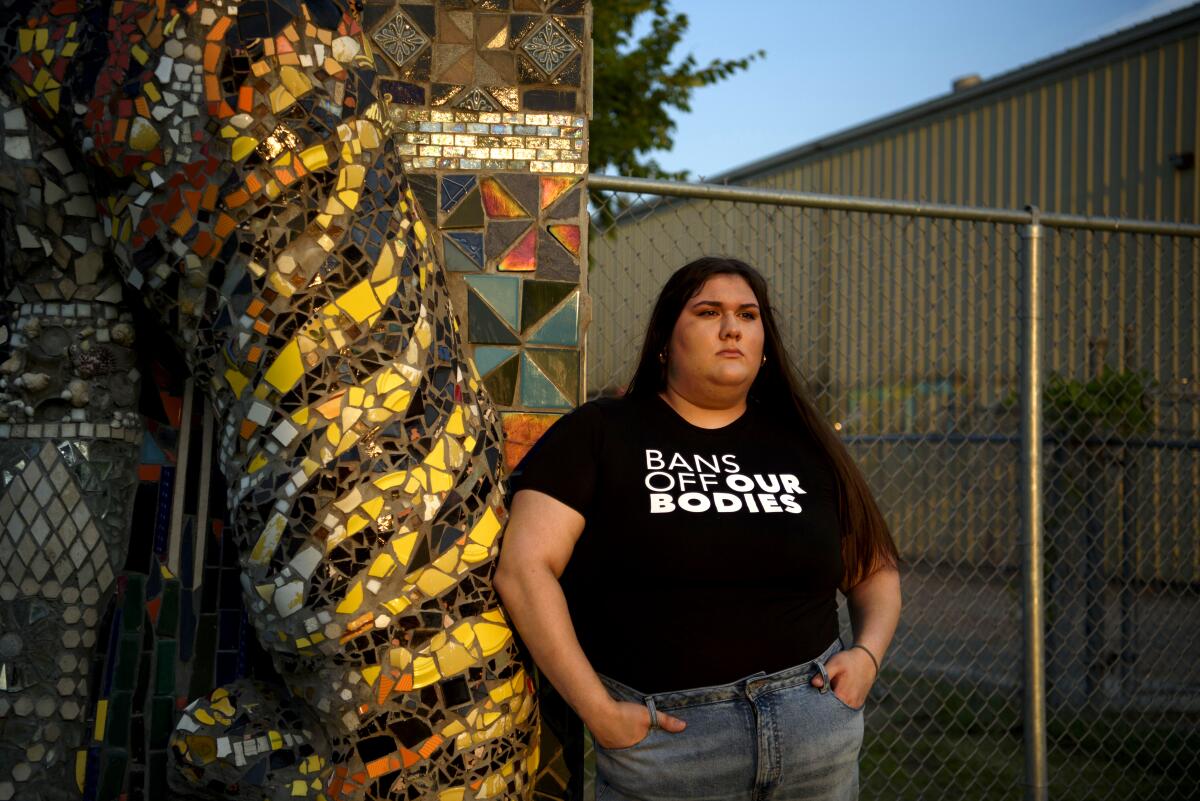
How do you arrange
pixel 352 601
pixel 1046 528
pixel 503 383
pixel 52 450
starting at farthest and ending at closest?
pixel 1046 528 < pixel 503 383 < pixel 52 450 < pixel 352 601

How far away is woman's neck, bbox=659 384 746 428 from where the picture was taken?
8.80 feet

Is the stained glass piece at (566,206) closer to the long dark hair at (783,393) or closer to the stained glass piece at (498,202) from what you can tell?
the stained glass piece at (498,202)

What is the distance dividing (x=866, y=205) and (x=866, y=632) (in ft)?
5.25

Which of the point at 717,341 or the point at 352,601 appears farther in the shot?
the point at 717,341

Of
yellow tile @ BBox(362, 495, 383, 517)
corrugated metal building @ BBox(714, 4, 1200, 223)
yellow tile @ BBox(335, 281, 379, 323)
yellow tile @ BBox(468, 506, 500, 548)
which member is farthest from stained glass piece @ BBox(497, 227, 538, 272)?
corrugated metal building @ BBox(714, 4, 1200, 223)

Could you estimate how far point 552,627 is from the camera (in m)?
2.31

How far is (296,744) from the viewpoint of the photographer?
2.29 meters

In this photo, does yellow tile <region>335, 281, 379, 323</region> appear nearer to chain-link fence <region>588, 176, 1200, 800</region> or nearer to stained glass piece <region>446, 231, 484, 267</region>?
stained glass piece <region>446, 231, 484, 267</region>

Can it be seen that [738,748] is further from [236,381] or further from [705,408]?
[236,381]

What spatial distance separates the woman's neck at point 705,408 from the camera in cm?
268

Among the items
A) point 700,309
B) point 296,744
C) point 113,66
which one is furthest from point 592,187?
point 296,744

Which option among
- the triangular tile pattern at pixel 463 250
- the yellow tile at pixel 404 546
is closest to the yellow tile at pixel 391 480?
the yellow tile at pixel 404 546

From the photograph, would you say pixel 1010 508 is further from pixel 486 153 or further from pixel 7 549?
pixel 7 549

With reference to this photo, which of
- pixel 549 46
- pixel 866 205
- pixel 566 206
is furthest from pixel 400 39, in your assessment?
pixel 866 205
